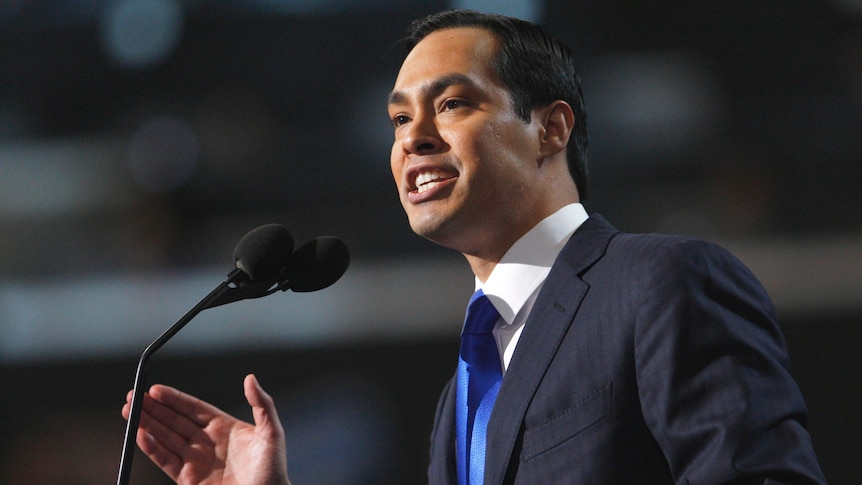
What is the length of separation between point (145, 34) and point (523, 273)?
10.1 feet

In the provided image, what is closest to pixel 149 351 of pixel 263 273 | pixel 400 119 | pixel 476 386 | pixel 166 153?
pixel 263 273

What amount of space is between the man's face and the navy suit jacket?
0.62ft

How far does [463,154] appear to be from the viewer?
1.48 metres

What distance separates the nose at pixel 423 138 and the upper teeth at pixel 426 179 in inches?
1.4

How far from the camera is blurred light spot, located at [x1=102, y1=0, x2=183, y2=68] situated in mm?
4012

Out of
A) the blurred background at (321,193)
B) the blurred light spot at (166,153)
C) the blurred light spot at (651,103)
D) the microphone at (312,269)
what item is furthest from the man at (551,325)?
the blurred light spot at (166,153)

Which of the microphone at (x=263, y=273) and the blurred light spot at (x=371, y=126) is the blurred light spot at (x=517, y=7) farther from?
the microphone at (x=263, y=273)

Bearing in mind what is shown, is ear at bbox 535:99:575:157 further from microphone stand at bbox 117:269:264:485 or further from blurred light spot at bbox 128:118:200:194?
blurred light spot at bbox 128:118:200:194

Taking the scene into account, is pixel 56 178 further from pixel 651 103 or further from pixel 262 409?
pixel 262 409

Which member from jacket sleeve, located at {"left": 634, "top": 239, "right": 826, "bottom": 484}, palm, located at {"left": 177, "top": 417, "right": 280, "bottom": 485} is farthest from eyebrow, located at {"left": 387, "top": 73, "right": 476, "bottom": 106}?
palm, located at {"left": 177, "top": 417, "right": 280, "bottom": 485}

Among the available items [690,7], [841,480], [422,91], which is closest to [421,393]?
[841,480]

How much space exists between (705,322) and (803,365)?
2.42 metres

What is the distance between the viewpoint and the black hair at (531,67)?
1579 millimetres

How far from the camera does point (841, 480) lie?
128 inches
